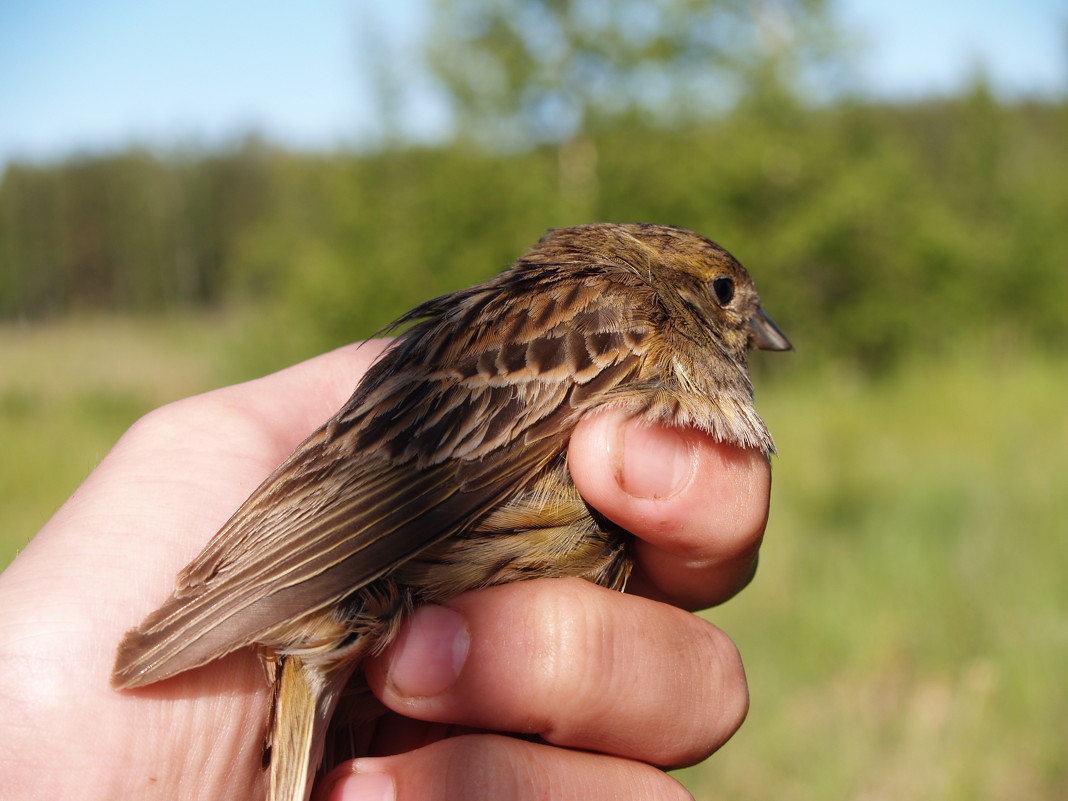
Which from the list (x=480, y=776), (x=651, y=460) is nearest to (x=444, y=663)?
(x=480, y=776)

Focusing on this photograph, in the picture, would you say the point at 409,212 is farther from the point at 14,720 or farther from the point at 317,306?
the point at 14,720

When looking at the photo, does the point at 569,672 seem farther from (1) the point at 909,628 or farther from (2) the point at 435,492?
(1) the point at 909,628

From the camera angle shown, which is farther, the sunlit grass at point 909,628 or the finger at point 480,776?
the sunlit grass at point 909,628

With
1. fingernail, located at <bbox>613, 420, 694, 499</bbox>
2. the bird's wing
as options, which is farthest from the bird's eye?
fingernail, located at <bbox>613, 420, 694, 499</bbox>

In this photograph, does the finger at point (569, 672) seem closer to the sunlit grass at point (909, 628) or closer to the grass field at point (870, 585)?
the grass field at point (870, 585)

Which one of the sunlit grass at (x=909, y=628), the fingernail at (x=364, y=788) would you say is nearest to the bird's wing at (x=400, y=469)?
the fingernail at (x=364, y=788)

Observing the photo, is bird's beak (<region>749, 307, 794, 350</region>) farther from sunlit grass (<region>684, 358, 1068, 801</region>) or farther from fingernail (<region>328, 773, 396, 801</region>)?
sunlit grass (<region>684, 358, 1068, 801</region>)
